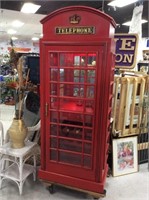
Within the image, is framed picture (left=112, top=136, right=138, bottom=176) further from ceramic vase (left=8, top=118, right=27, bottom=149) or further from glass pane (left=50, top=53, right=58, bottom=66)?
glass pane (left=50, top=53, right=58, bottom=66)

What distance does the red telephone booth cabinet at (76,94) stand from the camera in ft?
7.28

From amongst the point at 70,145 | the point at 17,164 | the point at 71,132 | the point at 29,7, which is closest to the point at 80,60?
the point at 71,132

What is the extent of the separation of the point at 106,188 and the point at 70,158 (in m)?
0.75

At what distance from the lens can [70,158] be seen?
267cm

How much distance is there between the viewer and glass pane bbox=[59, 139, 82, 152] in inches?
103

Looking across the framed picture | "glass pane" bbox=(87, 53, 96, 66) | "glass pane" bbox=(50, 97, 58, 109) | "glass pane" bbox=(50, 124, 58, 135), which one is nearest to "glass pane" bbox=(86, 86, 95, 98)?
"glass pane" bbox=(87, 53, 96, 66)

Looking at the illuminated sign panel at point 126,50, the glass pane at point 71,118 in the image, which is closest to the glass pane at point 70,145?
the glass pane at point 71,118

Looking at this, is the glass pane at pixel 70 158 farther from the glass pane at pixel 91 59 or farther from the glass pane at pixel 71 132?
the glass pane at pixel 91 59

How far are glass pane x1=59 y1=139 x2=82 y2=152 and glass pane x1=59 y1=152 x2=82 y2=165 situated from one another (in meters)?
0.07

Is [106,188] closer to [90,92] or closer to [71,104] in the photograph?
[71,104]

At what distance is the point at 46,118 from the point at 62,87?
0.44m

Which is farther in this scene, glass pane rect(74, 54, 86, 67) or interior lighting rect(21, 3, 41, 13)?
interior lighting rect(21, 3, 41, 13)

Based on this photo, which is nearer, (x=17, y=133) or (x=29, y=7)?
(x=17, y=133)

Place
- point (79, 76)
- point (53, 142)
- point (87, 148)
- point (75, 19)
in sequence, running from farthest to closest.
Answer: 1. point (53, 142)
2. point (87, 148)
3. point (79, 76)
4. point (75, 19)
